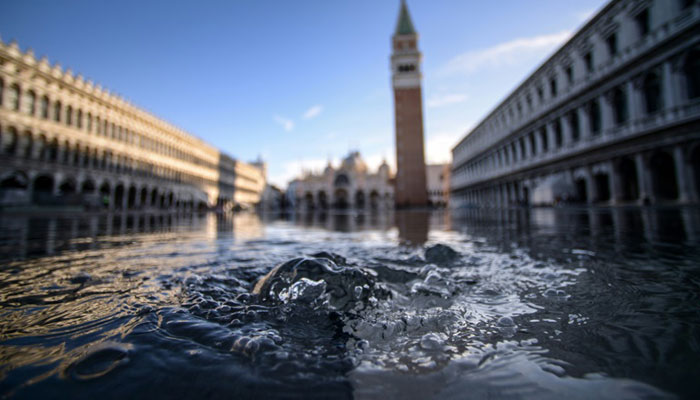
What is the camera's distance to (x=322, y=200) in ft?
220

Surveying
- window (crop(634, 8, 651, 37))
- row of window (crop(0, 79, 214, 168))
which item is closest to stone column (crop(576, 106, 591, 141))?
window (crop(634, 8, 651, 37))

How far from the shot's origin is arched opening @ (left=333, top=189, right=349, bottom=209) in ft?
215

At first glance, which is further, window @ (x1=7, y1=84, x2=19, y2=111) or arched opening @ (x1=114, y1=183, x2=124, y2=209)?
arched opening @ (x1=114, y1=183, x2=124, y2=209)

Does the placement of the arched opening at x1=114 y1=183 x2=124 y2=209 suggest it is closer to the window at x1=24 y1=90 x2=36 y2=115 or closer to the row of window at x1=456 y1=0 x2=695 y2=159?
the window at x1=24 y1=90 x2=36 y2=115

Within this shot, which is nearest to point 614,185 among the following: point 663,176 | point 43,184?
point 663,176

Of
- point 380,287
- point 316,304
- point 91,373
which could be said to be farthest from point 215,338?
point 380,287

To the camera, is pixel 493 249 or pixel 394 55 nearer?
pixel 493 249

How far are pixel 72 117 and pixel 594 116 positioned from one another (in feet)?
140

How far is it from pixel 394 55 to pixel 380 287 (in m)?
44.7

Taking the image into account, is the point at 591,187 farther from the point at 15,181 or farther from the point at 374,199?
the point at 374,199

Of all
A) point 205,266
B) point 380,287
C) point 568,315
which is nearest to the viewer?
point 568,315

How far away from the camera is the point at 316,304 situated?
59.4 inches

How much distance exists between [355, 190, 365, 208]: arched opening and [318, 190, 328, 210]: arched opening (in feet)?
22.2

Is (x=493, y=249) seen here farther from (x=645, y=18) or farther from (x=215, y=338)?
(x=645, y=18)
